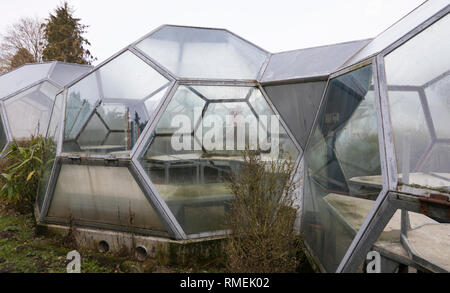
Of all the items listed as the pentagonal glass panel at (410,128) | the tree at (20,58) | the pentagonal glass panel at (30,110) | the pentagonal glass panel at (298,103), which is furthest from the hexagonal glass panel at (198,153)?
the tree at (20,58)

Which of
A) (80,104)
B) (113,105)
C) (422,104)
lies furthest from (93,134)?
(422,104)

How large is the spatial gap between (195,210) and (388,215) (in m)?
3.69

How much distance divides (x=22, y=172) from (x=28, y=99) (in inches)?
158

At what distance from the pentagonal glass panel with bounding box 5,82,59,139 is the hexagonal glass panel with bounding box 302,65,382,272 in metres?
9.78

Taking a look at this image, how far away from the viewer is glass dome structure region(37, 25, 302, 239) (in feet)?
16.7

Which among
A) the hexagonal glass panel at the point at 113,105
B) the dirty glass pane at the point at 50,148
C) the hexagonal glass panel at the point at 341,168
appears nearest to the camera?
the hexagonal glass panel at the point at 341,168

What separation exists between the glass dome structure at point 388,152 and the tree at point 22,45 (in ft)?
93.2

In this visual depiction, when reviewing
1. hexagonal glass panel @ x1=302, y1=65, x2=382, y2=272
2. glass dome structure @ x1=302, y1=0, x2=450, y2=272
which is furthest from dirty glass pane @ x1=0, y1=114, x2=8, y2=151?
glass dome structure @ x1=302, y1=0, x2=450, y2=272

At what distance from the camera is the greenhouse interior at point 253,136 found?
301cm

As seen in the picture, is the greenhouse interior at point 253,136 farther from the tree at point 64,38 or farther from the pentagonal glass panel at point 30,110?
the tree at point 64,38

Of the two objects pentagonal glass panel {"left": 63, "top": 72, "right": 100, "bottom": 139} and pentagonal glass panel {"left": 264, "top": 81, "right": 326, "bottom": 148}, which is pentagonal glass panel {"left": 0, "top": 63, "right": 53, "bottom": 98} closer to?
pentagonal glass panel {"left": 63, "top": 72, "right": 100, "bottom": 139}

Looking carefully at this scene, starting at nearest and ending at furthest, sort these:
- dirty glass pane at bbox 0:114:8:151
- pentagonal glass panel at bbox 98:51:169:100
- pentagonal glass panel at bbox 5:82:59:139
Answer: pentagonal glass panel at bbox 98:51:169:100 → dirty glass pane at bbox 0:114:8:151 → pentagonal glass panel at bbox 5:82:59:139

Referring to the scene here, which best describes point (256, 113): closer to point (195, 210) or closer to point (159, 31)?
point (195, 210)
